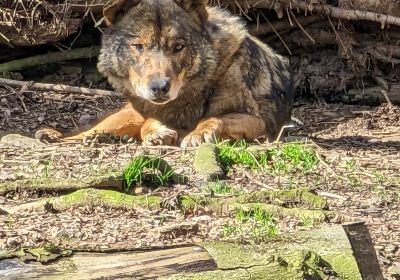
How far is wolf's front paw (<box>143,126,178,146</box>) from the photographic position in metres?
6.81

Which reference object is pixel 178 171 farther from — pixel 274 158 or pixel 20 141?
pixel 20 141

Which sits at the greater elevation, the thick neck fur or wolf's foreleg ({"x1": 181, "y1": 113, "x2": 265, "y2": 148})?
the thick neck fur

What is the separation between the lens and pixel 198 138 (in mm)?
6828

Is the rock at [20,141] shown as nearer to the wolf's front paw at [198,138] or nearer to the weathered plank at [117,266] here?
the wolf's front paw at [198,138]

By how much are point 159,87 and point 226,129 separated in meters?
0.73

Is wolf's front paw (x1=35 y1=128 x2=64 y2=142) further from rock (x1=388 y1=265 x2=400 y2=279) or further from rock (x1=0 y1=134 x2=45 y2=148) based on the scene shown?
rock (x1=388 y1=265 x2=400 y2=279)

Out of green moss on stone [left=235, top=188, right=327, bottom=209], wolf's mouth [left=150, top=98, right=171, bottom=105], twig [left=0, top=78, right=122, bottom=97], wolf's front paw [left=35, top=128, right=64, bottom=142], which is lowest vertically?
twig [left=0, top=78, right=122, bottom=97]

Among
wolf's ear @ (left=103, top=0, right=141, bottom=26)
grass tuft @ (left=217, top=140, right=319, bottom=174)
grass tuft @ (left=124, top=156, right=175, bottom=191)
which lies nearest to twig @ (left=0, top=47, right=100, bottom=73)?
wolf's ear @ (left=103, top=0, right=141, bottom=26)

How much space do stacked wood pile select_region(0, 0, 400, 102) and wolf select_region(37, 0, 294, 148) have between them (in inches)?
69.0

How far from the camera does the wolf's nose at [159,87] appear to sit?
669cm

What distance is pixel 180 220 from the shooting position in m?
4.73

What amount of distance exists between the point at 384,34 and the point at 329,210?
17.1 ft

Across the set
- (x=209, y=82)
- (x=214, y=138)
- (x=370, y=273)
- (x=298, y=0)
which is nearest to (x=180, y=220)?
(x=370, y=273)

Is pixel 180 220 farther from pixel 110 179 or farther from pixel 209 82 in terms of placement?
pixel 209 82
